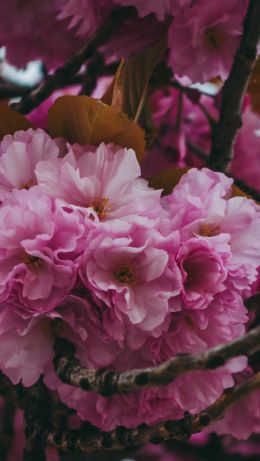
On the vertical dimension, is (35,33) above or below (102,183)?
below

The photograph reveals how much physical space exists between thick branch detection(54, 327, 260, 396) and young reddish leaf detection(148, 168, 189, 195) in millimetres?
264

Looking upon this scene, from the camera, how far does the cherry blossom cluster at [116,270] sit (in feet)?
3.81

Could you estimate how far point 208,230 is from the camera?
122 cm

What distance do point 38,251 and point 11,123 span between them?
247 millimetres

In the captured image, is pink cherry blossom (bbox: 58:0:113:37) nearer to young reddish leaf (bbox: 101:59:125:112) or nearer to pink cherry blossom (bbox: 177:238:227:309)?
young reddish leaf (bbox: 101:59:125:112)

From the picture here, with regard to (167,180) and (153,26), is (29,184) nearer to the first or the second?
(167,180)

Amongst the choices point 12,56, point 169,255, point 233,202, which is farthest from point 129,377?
point 12,56

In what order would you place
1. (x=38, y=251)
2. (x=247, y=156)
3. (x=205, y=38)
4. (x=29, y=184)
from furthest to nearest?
(x=247, y=156) → (x=205, y=38) → (x=29, y=184) → (x=38, y=251)

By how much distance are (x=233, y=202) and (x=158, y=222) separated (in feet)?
0.36

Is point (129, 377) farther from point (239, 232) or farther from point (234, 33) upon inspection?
point (234, 33)

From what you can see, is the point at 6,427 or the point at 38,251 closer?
the point at 38,251

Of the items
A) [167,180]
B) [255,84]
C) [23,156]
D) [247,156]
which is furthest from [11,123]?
[247,156]

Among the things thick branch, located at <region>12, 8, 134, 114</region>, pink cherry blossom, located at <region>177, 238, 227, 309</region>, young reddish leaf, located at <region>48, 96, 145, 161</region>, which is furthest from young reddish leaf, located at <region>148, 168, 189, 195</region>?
thick branch, located at <region>12, 8, 134, 114</region>

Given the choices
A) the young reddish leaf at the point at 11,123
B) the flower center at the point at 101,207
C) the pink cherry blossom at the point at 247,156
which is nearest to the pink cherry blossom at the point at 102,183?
the flower center at the point at 101,207
